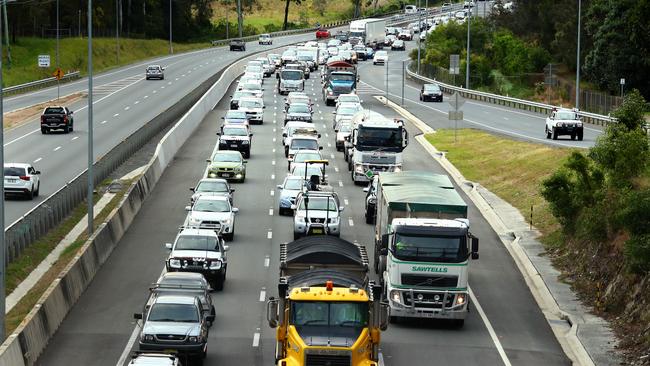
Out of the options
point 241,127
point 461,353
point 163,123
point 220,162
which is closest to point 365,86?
point 163,123

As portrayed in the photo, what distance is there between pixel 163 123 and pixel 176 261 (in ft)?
139

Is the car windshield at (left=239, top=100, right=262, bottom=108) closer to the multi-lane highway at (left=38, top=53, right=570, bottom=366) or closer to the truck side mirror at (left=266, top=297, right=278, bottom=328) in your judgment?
the multi-lane highway at (left=38, top=53, right=570, bottom=366)

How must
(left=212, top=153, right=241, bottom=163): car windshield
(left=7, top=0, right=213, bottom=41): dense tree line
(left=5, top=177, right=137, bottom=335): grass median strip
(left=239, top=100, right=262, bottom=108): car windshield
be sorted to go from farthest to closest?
(left=7, top=0, right=213, bottom=41): dense tree line
(left=239, top=100, right=262, bottom=108): car windshield
(left=212, top=153, right=241, bottom=163): car windshield
(left=5, top=177, right=137, bottom=335): grass median strip

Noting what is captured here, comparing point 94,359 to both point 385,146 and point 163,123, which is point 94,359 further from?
point 163,123

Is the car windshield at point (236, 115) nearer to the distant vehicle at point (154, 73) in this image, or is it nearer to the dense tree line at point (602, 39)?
the dense tree line at point (602, 39)

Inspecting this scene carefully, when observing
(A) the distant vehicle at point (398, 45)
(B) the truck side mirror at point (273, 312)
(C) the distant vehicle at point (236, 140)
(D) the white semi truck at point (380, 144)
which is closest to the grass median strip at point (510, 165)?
(D) the white semi truck at point (380, 144)

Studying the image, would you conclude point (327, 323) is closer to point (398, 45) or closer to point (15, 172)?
point (15, 172)

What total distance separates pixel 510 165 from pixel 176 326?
36466mm

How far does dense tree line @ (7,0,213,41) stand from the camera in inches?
5807

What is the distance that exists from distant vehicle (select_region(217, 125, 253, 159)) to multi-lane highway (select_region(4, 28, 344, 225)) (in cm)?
698

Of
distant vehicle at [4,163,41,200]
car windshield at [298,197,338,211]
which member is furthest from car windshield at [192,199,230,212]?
distant vehicle at [4,163,41,200]

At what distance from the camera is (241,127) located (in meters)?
66.2

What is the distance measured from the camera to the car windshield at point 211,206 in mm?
42656

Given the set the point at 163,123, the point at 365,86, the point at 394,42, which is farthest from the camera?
the point at 394,42
